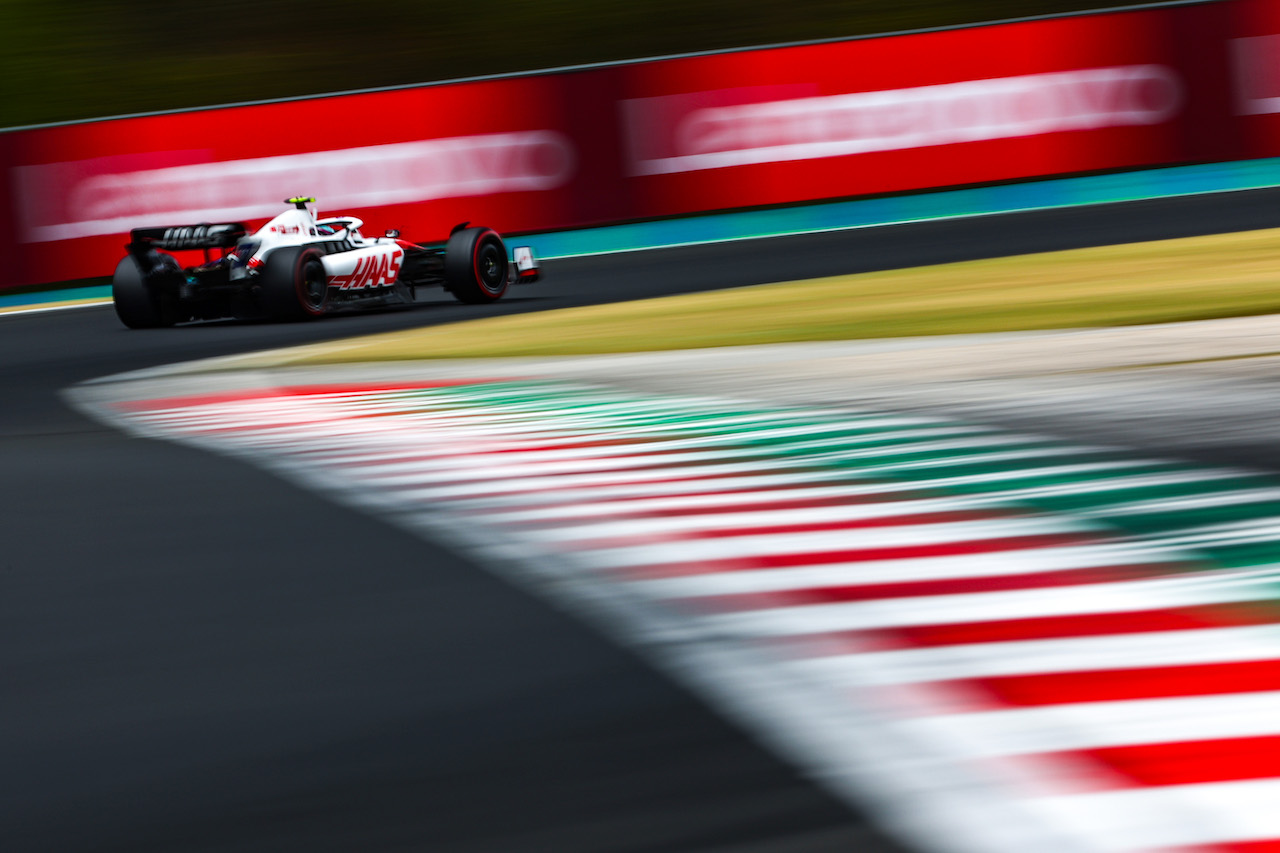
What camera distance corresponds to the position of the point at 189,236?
13812 millimetres

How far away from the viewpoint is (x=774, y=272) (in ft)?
49.5

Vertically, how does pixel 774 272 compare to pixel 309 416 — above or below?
above

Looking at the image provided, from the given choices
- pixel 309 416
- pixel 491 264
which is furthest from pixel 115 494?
pixel 491 264

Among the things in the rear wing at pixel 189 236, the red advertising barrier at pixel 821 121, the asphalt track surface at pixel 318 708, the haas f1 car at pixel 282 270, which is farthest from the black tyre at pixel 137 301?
the asphalt track surface at pixel 318 708

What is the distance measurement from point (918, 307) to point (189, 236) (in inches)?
240

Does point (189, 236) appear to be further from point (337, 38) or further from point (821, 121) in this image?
point (337, 38)

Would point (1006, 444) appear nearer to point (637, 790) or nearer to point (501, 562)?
point (501, 562)

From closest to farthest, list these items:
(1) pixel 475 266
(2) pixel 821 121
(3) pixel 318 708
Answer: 1. (3) pixel 318 708
2. (1) pixel 475 266
3. (2) pixel 821 121

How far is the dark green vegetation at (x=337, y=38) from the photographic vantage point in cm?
2391

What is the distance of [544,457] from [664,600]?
2363 mm

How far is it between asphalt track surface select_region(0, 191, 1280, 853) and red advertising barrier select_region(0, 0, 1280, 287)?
13282 mm

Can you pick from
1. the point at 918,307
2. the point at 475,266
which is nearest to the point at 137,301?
the point at 475,266

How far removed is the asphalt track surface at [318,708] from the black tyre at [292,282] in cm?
817

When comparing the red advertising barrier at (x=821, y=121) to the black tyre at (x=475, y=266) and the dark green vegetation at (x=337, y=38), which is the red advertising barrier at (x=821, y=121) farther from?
the dark green vegetation at (x=337, y=38)
